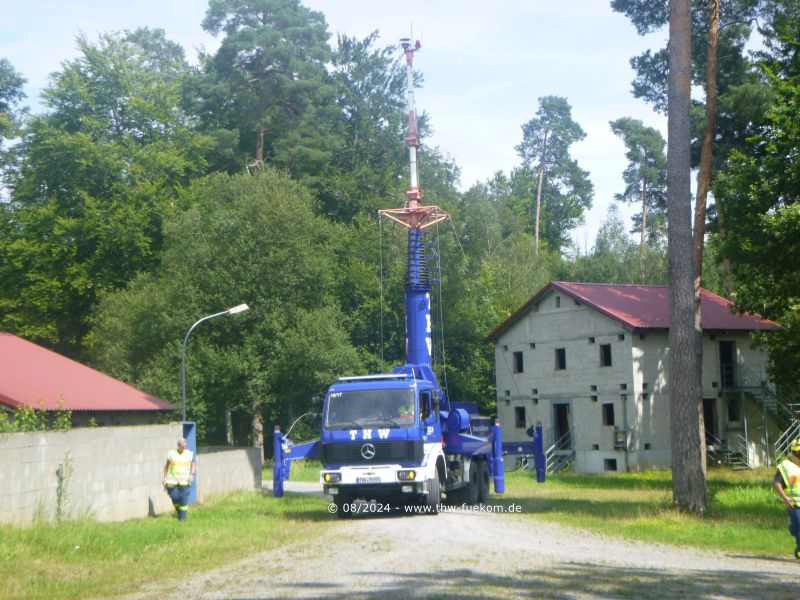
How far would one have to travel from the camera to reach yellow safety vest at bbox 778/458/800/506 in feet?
42.2

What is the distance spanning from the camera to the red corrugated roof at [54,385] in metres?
26.4

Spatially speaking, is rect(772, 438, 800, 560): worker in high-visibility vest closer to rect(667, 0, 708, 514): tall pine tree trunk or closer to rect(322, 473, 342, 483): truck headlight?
rect(667, 0, 708, 514): tall pine tree trunk

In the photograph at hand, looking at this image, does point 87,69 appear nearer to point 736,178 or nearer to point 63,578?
point 736,178

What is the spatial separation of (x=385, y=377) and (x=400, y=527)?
4033mm

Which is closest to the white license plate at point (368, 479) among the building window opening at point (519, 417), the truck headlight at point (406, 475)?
the truck headlight at point (406, 475)

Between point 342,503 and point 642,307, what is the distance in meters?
24.4

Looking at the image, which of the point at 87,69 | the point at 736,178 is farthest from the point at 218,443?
the point at 736,178

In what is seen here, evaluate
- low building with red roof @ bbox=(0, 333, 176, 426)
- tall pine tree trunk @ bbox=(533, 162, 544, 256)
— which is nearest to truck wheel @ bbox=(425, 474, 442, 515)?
low building with red roof @ bbox=(0, 333, 176, 426)

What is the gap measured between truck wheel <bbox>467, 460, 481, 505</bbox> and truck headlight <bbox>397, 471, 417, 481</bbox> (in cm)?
363

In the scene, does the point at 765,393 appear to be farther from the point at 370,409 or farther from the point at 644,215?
the point at 644,215

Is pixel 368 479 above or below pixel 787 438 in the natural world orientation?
above

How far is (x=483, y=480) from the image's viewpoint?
23109 mm

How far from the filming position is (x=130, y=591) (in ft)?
36.2

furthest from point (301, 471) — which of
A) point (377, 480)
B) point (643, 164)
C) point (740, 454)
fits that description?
point (643, 164)
